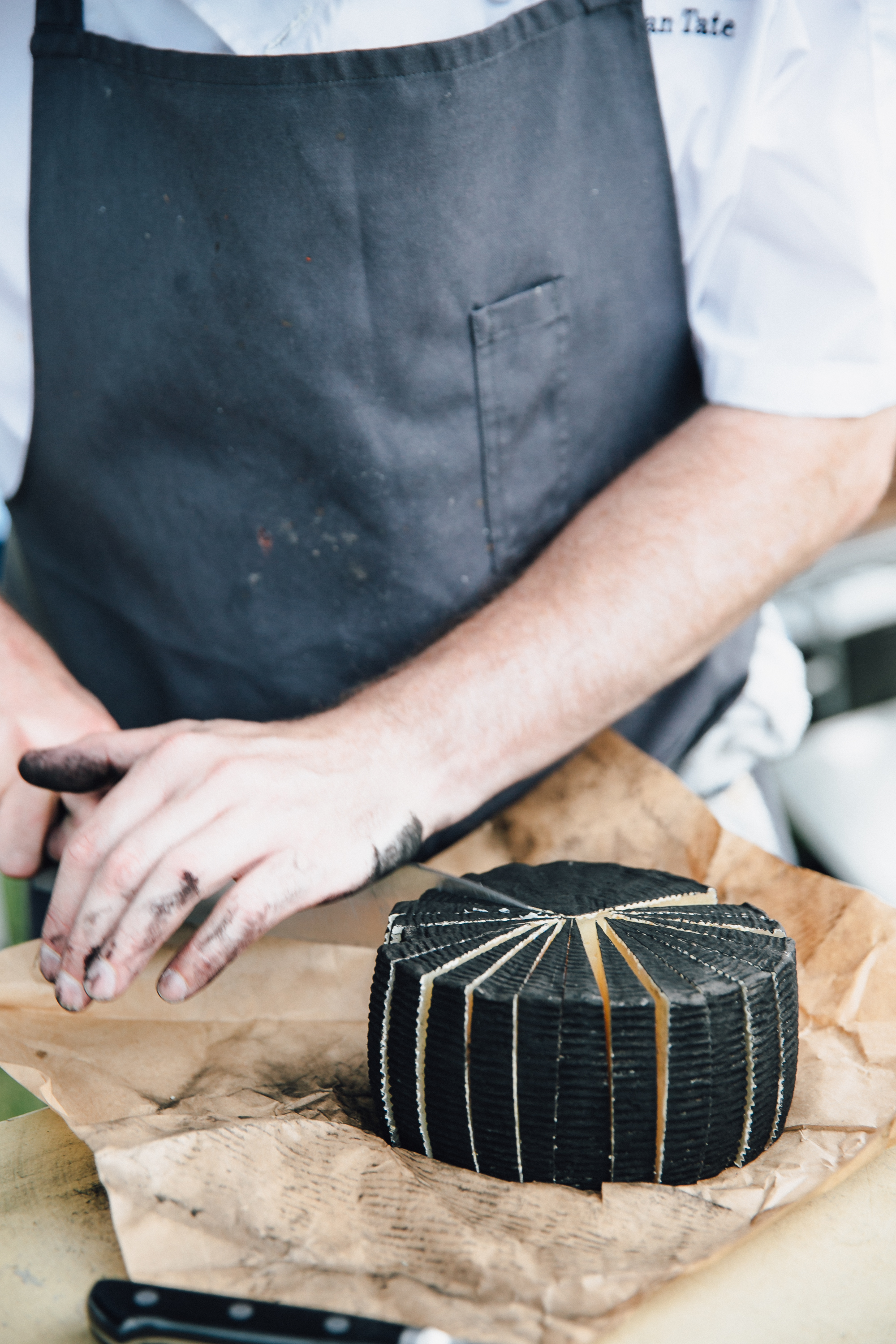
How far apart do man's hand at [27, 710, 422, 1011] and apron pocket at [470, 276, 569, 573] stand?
289mm

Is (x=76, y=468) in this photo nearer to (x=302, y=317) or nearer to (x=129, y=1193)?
(x=302, y=317)

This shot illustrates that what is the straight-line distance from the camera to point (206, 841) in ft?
2.60

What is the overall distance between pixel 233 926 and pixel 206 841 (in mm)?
65

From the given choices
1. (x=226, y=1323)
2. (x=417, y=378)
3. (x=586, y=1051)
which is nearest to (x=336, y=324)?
(x=417, y=378)

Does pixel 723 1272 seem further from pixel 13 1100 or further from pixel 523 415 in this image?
pixel 13 1100

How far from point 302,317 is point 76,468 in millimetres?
286

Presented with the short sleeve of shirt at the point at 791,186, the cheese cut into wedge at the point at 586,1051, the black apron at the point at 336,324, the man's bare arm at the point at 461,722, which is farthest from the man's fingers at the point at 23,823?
the short sleeve of shirt at the point at 791,186

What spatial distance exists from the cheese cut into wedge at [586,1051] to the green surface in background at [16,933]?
69 centimetres

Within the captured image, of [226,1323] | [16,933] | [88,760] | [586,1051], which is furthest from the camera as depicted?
[16,933]

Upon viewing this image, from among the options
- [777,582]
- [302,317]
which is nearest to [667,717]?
[777,582]

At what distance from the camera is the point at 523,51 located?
0.92m

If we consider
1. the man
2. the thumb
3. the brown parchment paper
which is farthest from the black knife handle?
the thumb

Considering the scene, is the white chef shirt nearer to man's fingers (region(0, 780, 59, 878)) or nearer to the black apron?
the black apron

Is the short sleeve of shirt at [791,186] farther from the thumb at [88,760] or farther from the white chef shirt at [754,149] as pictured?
the thumb at [88,760]
